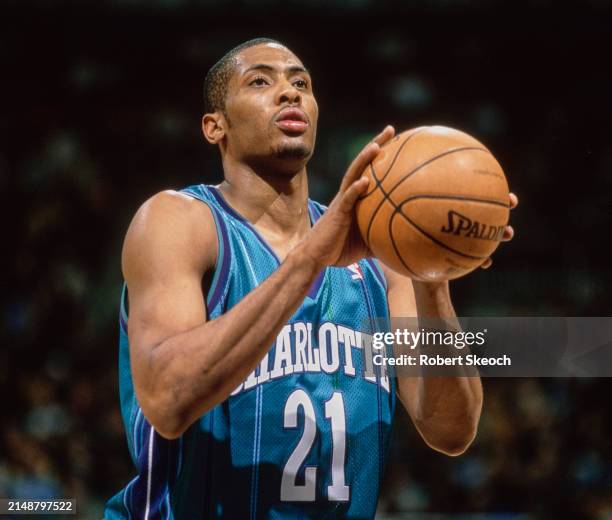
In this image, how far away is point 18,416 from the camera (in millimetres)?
4734

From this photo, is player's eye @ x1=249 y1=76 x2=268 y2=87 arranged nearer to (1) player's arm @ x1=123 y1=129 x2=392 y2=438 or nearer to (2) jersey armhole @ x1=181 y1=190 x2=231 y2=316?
(2) jersey armhole @ x1=181 y1=190 x2=231 y2=316

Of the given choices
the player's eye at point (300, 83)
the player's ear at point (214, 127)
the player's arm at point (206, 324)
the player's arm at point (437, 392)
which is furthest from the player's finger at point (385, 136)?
the player's ear at point (214, 127)

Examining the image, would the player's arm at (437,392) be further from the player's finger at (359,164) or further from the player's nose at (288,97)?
the player's nose at (288,97)

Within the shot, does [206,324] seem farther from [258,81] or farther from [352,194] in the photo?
[258,81]

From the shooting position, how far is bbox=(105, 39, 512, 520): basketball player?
1842mm

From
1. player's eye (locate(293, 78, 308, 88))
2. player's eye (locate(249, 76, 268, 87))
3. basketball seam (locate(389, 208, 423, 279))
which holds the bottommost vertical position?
basketball seam (locate(389, 208, 423, 279))

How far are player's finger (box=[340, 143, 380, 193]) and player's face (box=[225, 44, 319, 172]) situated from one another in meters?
0.63

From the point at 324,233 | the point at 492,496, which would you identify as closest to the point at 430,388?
the point at 324,233

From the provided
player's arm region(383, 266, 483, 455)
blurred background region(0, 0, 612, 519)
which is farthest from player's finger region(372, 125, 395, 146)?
blurred background region(0, 0, 612, 519)

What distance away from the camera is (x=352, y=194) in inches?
71.0

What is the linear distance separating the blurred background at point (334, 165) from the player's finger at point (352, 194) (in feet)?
10.5

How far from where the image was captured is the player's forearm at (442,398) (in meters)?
2.20

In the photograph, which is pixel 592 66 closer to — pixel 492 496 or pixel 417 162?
pixel 492 496

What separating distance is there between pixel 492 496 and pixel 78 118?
11.2ft
